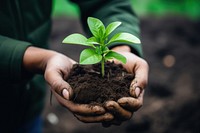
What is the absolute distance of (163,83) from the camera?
350 cm

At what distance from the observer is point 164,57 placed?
389 centimetres

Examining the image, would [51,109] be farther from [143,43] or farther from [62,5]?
[62,5]

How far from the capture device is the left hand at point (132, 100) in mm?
1459

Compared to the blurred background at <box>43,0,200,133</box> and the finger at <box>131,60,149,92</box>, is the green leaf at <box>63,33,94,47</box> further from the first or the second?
the blurred background at <box>43,0,200,133</box>

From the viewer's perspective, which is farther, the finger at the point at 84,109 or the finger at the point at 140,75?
the finger at the point at 140,75

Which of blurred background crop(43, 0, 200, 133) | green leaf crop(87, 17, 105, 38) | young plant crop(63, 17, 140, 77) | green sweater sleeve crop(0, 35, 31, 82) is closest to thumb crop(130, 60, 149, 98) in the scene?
young plant crop(63, 17, 140, 77)

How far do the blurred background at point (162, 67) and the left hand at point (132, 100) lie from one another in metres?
1.57

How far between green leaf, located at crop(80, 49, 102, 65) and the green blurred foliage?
3.09 m

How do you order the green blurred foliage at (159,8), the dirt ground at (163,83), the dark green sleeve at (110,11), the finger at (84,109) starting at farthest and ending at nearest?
1. the green blurred foliage at (159,8)
2. the dirt ground at (163,83)
3. the dark green sleeve at (110,11)
4. the finger at (84,109)

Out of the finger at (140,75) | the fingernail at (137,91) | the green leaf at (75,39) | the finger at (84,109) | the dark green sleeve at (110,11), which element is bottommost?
the finger at (84,109)

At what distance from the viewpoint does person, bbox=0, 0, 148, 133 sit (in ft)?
4.91

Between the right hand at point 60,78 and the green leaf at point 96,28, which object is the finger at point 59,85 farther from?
the green leaf at point 96,28

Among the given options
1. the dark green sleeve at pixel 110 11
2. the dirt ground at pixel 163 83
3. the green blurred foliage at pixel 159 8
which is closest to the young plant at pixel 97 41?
the dark green sleeve at pixel 110 11

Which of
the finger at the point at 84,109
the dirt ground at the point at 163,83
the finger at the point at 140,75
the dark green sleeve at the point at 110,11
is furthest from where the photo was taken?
the dirt ground at the point at 163,83
